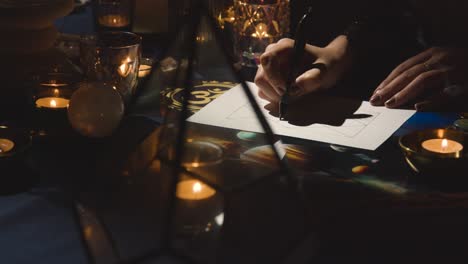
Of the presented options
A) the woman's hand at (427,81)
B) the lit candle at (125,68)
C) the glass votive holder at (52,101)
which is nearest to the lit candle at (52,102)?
the glass votive holder at (52,101)

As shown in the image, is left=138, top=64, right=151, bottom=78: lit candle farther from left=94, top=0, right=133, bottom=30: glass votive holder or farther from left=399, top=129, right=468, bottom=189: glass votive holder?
left=399, top=129, right=468, bottom=189: glass votive holder

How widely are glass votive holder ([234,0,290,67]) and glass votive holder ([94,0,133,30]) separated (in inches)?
10.4

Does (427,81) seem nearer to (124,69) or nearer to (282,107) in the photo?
(282,107)

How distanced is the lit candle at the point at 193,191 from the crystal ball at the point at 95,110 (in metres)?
0.29

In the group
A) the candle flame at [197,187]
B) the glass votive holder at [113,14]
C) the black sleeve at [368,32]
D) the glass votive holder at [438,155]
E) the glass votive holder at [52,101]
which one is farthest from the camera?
the glass votive holder at [113,14]

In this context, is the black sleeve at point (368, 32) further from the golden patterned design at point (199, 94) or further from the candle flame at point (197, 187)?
the candle flame at point (197, 187)

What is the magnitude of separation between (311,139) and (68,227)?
0.37 m

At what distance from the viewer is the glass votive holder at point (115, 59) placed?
2.83ft

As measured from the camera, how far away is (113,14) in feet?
4.16

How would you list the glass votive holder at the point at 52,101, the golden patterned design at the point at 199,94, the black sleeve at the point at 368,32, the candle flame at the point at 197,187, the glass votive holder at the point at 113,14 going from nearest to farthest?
the candle flame at the point at 197,187 < the glass votive holder at the point at 52,101 < the golden patterned design at the point at 199,94 < the black sleeve at the point at 368,32 < the glass votive holder at the point at 113,14

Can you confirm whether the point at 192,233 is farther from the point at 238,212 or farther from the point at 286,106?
the point at 286,106

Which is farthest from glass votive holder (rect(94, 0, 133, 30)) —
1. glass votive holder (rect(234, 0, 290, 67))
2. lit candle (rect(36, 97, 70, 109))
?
lit candle (rect(36, 97, 70, 109))

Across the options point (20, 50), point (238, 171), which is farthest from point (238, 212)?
point (20, 50)

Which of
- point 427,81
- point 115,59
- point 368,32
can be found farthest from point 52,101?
point 368,32
